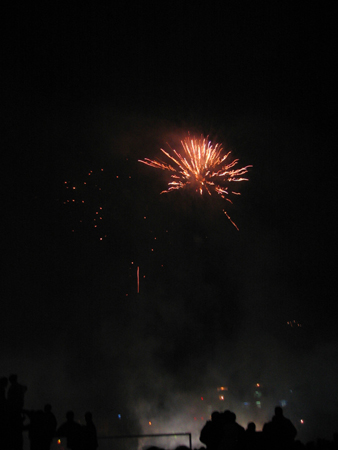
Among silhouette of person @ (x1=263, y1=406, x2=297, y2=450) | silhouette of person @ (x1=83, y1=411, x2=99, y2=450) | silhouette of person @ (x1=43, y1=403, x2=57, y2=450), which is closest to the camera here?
silhouette of person @ (x1=263, y1=406, x2=297, y2=450)

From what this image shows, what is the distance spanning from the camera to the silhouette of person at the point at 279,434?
455cm

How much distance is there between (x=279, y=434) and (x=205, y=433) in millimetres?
924

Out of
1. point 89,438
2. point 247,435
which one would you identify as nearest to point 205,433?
point 247,435

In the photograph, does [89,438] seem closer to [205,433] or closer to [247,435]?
[205,433]

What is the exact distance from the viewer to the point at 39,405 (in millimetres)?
29047

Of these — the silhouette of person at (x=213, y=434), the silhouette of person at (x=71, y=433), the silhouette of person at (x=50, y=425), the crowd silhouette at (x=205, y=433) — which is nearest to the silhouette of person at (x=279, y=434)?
the crowd silhouette at (x=205, y=433)

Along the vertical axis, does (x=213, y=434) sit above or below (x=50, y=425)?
below

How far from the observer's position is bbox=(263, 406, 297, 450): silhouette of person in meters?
4.55

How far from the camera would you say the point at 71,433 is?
192 inches

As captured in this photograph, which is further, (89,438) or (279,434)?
(89,438)

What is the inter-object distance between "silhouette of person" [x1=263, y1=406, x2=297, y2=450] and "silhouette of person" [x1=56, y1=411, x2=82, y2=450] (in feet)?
7.90

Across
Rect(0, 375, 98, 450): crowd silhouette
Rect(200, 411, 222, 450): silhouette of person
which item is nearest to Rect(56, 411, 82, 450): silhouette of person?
Rect(0, 375, 98, 450): crowd silhouette

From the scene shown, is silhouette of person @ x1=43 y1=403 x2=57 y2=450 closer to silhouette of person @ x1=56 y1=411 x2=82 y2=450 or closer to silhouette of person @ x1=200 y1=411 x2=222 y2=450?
silhouette of person @ x1=56 y1=411 x2=82 y2=450

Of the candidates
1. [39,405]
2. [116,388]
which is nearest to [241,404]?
[116,388]
